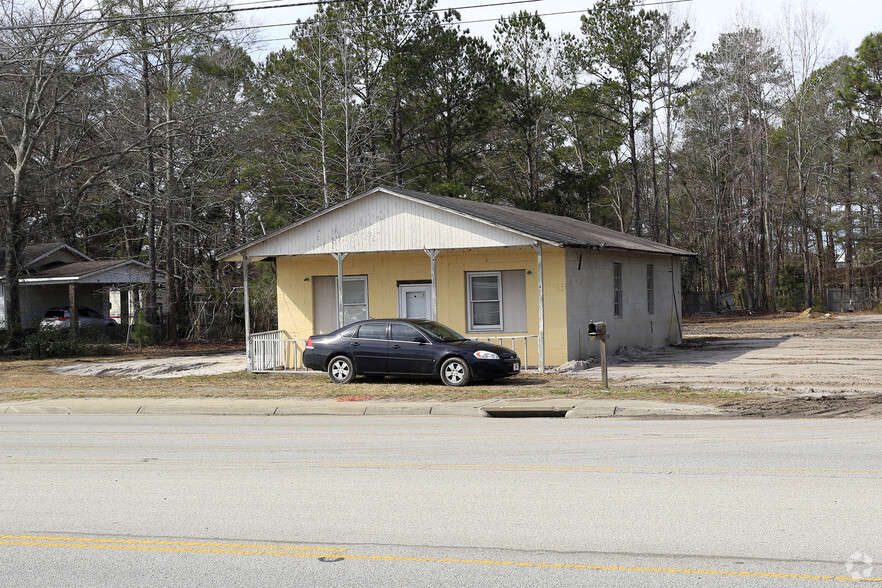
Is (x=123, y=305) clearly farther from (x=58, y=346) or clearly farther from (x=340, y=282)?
(x=340, y=282)

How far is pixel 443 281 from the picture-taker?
23.4 metres

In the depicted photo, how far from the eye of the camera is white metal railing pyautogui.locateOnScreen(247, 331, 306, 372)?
23.3 m

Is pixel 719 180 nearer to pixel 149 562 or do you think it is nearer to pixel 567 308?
pixel 567 308

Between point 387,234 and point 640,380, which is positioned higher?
point 387,234

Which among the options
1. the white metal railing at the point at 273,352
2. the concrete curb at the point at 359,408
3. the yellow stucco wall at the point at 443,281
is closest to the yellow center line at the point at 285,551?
the concrete curb at the point at 359,408

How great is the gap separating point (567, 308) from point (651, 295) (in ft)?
25.2

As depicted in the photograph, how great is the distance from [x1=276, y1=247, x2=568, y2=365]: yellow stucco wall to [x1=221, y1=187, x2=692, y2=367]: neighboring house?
3cm

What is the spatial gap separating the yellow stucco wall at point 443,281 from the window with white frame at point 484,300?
170 millimetres

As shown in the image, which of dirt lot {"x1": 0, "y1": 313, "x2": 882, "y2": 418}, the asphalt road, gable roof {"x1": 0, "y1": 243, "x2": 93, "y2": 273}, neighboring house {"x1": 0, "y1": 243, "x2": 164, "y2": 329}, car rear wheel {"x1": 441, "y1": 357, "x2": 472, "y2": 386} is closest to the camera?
the asphalt road

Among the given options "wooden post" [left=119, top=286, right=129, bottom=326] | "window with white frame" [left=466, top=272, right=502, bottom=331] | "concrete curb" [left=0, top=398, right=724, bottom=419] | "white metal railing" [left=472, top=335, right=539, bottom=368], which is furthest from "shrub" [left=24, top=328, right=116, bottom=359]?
"white metal railing" [left=472, top=335, right=539, bottom=368]

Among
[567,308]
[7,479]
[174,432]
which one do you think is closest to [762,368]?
[567,308]

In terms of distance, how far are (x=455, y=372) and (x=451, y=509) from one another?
11316mm

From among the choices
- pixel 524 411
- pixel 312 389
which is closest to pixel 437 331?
pixel 312 389

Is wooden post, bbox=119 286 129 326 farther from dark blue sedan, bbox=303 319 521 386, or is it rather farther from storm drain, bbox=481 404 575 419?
storm drain, bbox=481 404 575 419
